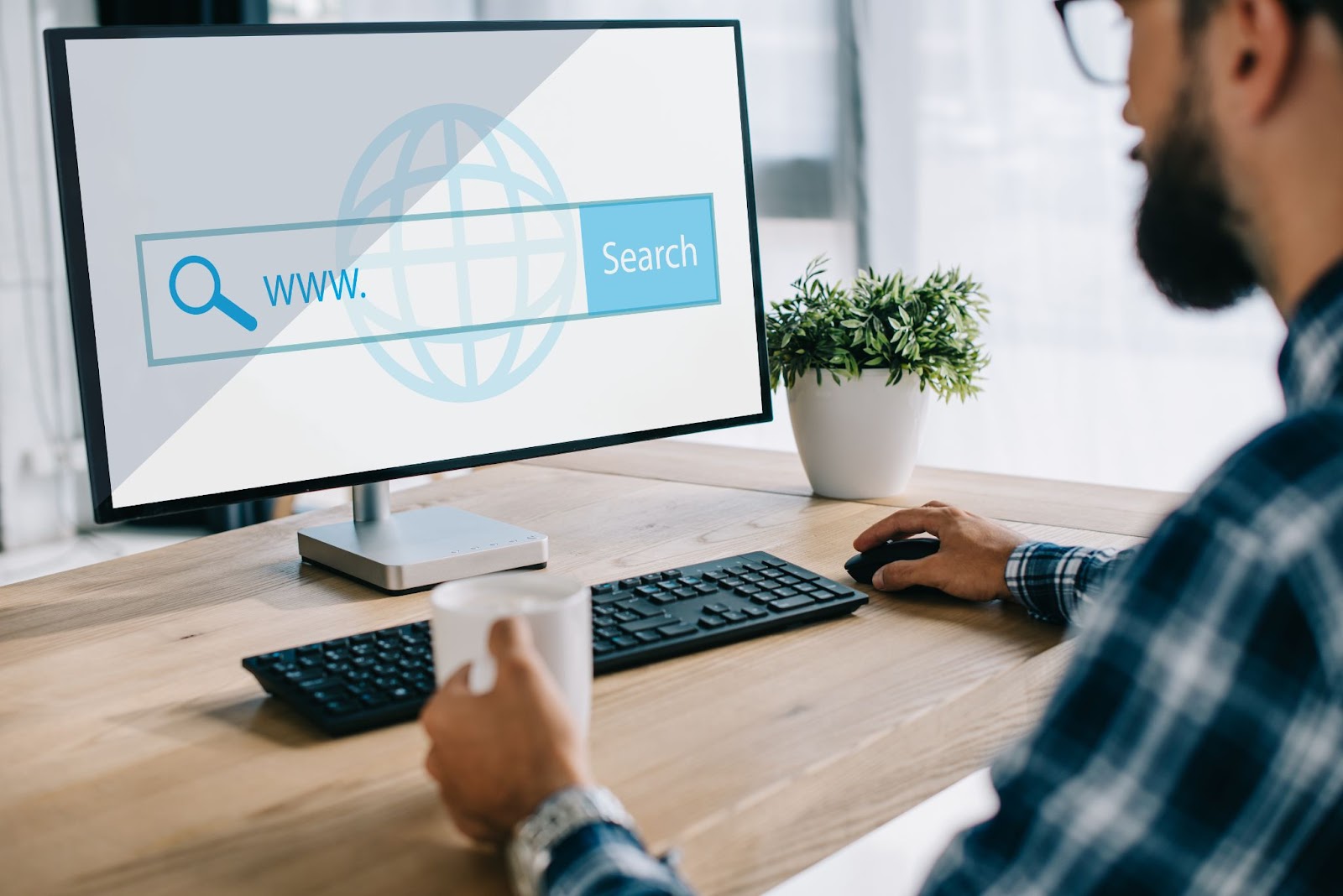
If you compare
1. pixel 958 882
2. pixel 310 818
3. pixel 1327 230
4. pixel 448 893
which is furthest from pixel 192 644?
pixel 1327 230

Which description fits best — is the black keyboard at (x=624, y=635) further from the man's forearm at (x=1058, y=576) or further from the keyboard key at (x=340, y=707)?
the man's forearm at (x=1058, y=576)

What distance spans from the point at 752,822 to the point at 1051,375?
207 centimetres

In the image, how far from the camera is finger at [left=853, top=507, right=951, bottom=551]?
1180 millimetres

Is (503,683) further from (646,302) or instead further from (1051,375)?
(1051,375)

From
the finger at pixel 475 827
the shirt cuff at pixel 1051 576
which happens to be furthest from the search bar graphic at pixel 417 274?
the finger at pixel 475 827

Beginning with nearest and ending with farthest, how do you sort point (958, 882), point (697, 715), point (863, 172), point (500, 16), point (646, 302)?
point (958, 882)
point (697, 715)
point (646, 302)
point (863, 172)
point (500, 16)

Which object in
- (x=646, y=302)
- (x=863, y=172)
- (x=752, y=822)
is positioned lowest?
(x=752, y=822)

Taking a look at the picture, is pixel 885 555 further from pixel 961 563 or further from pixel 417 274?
pixel 417 274

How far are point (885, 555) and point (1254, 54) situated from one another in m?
0.60

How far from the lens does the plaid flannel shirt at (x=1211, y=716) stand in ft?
1.85

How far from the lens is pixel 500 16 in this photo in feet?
11.6

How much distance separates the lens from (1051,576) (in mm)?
1059

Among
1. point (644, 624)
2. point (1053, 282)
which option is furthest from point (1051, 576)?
point (1053, 282)

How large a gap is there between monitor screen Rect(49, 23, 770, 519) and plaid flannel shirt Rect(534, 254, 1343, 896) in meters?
0.72
